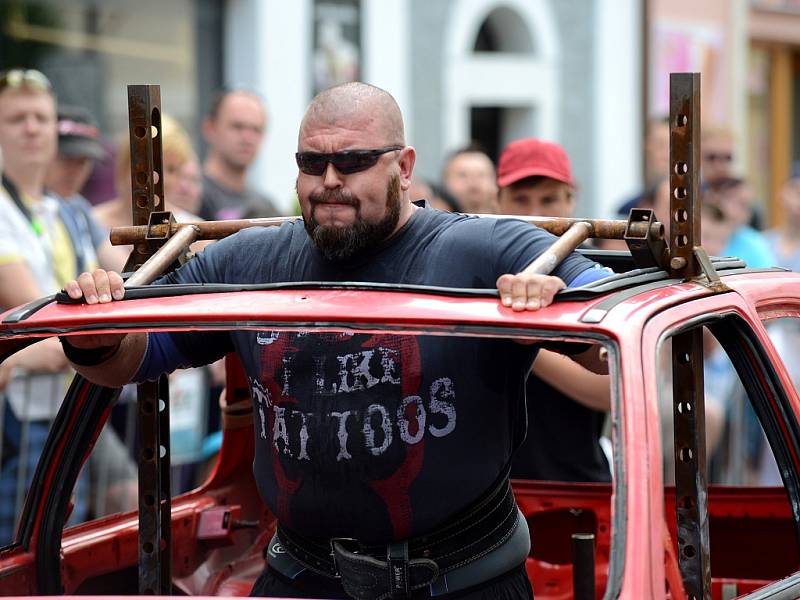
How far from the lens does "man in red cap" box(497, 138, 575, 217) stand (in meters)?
5.36

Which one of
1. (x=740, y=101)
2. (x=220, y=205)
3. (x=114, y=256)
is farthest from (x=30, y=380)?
(x=740, y=101)

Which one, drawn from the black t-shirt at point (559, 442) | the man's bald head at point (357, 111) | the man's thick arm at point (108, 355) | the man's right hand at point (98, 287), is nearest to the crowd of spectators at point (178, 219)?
the black t-shirt at point (559, 442)

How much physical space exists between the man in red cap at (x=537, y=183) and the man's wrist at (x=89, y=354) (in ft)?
7.77

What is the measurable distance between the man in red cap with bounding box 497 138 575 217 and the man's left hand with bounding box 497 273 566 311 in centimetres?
250

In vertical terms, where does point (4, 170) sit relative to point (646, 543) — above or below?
above

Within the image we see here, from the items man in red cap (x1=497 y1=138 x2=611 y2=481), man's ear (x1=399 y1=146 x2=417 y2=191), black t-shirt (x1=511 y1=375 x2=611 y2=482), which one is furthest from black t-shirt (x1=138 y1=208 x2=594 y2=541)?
black t-shirt (x1=511 y1=375 x2=611 y2=482)

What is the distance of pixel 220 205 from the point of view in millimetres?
7371

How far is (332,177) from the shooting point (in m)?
3.29

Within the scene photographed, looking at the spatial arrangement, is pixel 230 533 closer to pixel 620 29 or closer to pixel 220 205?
pixel 220 205

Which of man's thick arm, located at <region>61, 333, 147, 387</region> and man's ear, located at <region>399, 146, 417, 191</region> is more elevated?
man's ear, located at <region>399, 146, 417, 191</region>

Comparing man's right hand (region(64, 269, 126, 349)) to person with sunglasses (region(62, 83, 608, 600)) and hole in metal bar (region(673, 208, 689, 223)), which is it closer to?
person with sunglasses (region(62, 83, 608, 600))

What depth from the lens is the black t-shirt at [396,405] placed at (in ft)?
10.3

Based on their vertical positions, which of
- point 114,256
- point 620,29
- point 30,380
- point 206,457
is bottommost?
point 206,457

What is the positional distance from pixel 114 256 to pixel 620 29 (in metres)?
9.43
